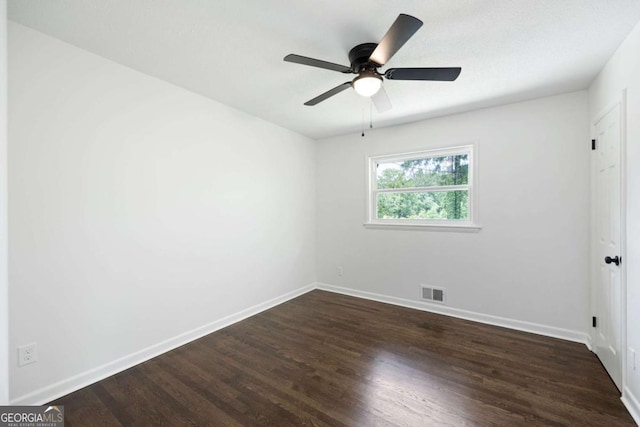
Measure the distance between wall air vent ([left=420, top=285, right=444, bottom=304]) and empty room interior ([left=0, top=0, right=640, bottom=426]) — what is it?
16 millimetres

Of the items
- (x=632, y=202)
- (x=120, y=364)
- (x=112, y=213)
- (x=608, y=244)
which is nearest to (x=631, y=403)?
(x=608, y=244)

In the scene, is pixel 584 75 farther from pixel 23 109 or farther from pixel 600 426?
pixel 23 109

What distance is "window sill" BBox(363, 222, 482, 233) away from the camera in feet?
10.5

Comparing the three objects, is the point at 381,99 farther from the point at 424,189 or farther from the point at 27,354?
the point at 27,354

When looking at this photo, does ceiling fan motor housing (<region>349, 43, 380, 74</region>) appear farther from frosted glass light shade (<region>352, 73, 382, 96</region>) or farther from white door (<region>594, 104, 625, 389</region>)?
white door (<region>594, 104, 625, 389</region>)

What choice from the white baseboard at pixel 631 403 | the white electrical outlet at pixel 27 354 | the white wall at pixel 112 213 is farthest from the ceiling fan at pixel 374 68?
the white electrical outlet at pixel 27 354

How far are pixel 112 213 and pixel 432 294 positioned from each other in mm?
3523

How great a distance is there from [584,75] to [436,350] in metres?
2.77

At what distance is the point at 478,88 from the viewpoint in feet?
8.55

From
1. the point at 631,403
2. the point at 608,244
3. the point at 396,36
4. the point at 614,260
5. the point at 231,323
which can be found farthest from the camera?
the point at 231,323

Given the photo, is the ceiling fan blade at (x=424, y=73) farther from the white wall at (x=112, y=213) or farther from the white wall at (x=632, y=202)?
the white wall at (x=112, y=213)

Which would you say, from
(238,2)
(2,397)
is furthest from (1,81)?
(2,397)

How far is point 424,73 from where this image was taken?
1804 mm

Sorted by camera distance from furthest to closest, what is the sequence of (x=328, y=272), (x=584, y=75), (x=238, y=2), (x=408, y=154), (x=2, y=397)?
(x=328, y=272), (x=408, y=154), (x=584, y=75), (x=238, y=2), (x=2, y=397)
